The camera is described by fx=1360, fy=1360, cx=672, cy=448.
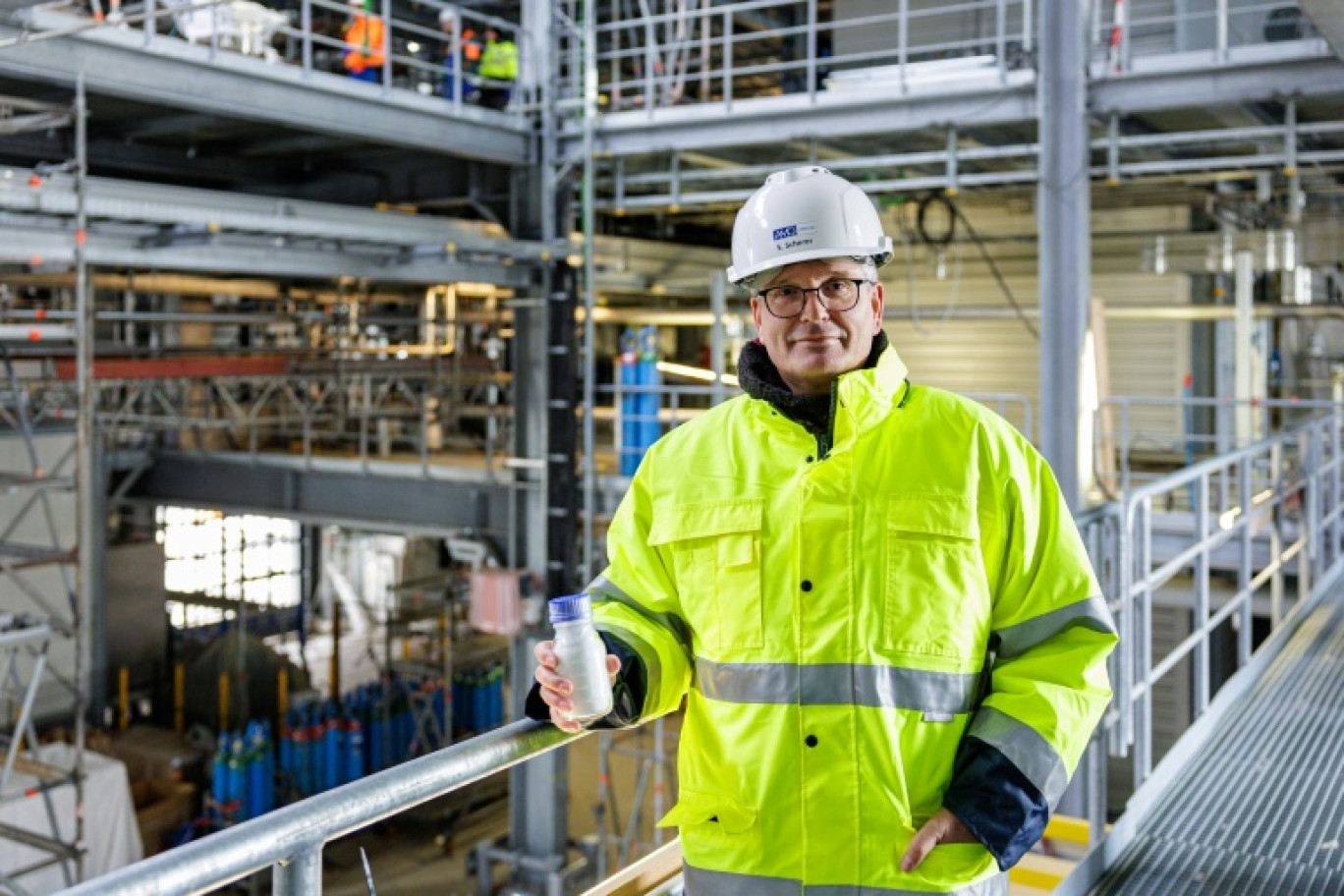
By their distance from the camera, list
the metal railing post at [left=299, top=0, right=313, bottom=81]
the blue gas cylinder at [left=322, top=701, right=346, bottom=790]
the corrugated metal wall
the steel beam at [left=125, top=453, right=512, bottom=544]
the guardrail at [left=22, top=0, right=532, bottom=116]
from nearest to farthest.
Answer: the guardrail at [left=22, top=0, right=532, bottom=116]
the metal railing post at [left=299, top=0, right=313, bottom=81]
the steel beam at [left=125, top=453, right=512, bottom=544]
the corrugated metal wall
the blue gas cylinder at [left=322, top=701, right=346, bottom=790]

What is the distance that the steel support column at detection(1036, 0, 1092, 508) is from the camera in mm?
8977

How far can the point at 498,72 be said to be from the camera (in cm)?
1218

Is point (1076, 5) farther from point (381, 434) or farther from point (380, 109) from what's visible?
point (381, 434)

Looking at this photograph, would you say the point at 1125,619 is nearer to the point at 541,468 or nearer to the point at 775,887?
the point at 775,887

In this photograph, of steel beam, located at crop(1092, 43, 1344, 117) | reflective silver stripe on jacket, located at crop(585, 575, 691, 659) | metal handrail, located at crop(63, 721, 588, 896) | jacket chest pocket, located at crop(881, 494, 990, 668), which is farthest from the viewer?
steel beam, located at crop(1092, 43, 1344, 117)

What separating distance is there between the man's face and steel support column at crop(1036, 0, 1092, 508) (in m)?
7.06

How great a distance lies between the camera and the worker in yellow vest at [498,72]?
12.0 m

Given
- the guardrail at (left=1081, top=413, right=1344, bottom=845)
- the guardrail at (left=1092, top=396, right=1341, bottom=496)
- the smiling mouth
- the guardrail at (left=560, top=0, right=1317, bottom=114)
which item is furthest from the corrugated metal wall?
the smiling mouth

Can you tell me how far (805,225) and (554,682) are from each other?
843 mm

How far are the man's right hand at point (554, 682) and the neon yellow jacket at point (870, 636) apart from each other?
13 centimetres

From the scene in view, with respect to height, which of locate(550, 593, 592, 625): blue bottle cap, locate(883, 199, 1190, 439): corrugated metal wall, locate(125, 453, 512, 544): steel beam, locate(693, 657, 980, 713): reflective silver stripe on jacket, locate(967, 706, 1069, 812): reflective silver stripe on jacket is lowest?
locate(125, 453, 512, 544): steel beam

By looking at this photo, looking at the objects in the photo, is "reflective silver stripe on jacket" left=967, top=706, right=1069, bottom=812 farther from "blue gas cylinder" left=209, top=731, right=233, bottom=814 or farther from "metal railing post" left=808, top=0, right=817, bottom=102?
"blue gas cylinder" left=209, top=731, right=233, bottom=814

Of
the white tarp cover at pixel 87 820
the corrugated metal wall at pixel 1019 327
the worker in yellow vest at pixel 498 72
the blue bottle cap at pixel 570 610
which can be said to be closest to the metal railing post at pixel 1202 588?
the blue bottle cap at pixel 570 610

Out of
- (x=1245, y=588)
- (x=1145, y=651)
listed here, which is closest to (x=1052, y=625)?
(x=1145, y=651)
